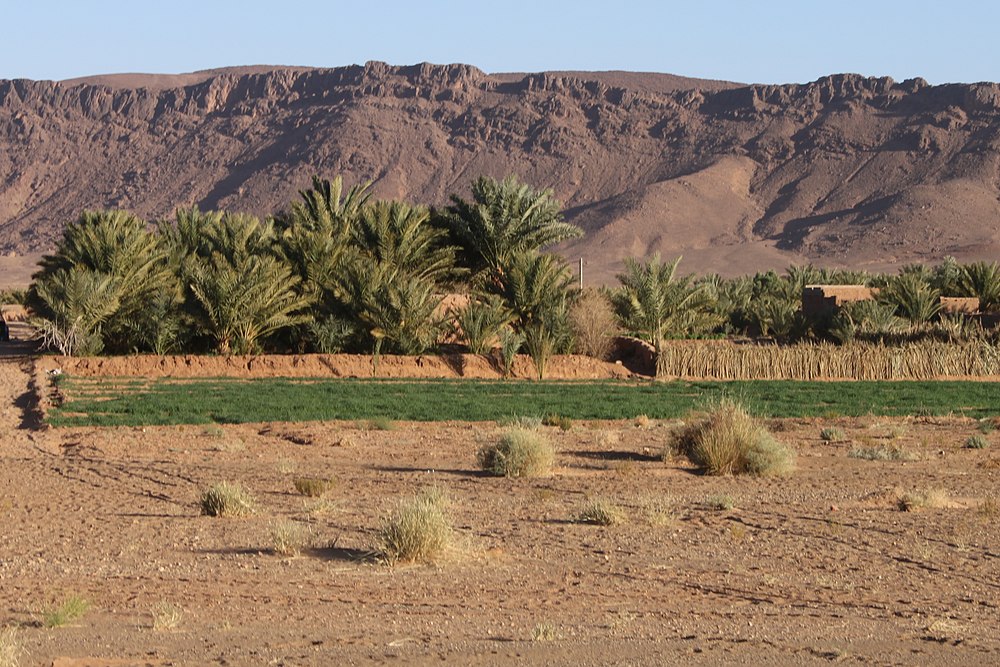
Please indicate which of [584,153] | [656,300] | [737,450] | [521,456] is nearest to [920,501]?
[737,450]

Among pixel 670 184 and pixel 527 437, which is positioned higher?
pixel 670 184

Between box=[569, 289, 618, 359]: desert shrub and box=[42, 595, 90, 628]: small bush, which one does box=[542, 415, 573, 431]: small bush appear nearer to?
box=[569, 289, 618, 359]: desert shrub

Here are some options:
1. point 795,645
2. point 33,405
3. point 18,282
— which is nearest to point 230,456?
point 33,405

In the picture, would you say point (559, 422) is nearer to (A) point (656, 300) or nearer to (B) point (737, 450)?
(B) point (737, 450)

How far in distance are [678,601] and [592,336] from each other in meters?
25.4

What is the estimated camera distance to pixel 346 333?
34.1 meters

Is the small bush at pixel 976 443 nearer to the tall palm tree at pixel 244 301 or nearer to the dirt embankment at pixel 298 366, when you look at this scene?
the dirt embankment at pixel 298 366

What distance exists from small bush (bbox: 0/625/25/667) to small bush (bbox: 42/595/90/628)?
1.59 ft

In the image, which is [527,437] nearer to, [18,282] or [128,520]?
[128,520]

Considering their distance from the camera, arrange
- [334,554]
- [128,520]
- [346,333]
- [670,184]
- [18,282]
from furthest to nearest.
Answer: [670,184] < [18,282] < [346,333] < [128,520] < [334,554]

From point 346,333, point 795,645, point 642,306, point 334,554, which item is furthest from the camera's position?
point 642,306

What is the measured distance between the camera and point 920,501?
1348 centimetres

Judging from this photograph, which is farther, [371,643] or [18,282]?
[18,282]

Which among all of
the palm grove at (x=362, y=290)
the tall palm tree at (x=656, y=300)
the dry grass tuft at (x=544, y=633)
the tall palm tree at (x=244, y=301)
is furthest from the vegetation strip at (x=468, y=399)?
the dry grass tuft at (x=544, y=633)
